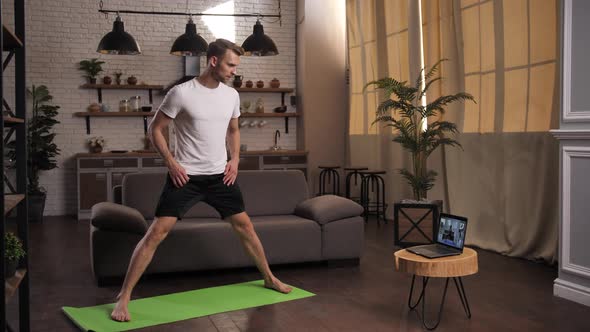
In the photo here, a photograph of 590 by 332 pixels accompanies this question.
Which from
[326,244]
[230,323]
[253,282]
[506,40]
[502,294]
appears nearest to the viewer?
[230,323]

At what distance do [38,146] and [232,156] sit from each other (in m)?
5.14

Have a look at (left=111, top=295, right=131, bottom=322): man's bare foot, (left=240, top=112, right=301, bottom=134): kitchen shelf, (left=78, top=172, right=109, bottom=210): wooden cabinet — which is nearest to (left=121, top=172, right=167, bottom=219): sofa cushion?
(left=111, top=295, right=131, bottom=322): man's bare foot

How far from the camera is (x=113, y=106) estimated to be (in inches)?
365

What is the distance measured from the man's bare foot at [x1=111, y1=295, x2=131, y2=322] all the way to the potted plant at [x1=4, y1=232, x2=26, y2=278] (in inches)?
35.5

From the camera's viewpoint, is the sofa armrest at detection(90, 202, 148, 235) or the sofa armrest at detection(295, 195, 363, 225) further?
the sofa armrest at detection(295, 195, 363, 225)

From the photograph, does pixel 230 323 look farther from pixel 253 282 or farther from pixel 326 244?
pixel 326 244

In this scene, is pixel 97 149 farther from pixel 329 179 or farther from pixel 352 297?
pixel 352 297

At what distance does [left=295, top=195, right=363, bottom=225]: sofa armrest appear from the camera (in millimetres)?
5152

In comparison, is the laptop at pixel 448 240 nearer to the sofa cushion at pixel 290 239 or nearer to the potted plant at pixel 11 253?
the sofa cushion at pixel 290 239

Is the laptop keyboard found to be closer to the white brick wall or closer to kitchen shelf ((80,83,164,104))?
kitchen shelf ((80,83,164,104))

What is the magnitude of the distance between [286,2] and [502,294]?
6.69 metres

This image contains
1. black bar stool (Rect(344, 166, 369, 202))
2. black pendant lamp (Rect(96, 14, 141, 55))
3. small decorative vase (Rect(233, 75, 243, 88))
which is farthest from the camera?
small decorative vase (Rect(233, 75, 243, 88))

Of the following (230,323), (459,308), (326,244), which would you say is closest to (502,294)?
(459,308)

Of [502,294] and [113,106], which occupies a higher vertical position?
[113,106]
